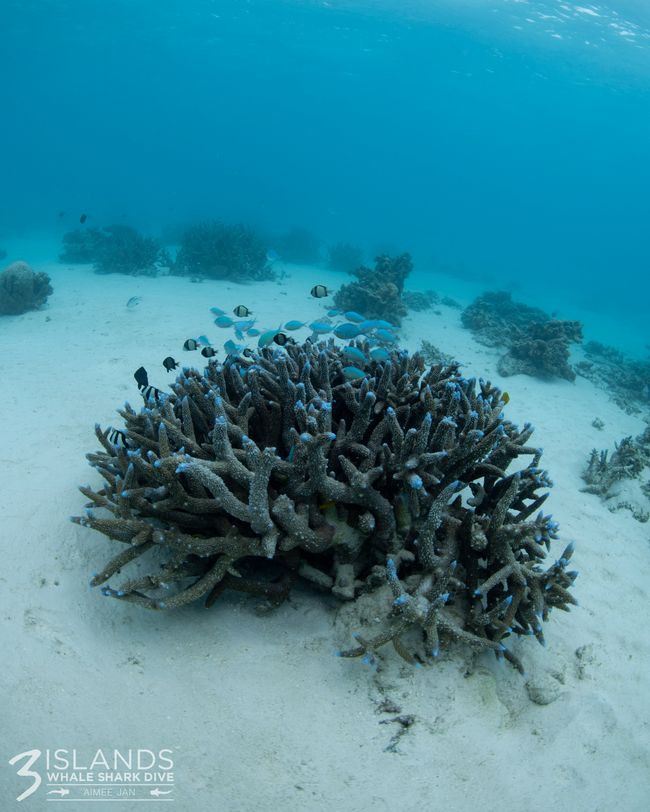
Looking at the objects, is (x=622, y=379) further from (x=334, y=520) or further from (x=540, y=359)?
(x=334, y=520)

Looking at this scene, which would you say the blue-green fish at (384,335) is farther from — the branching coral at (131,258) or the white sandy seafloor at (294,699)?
the branching coral at (131,258)

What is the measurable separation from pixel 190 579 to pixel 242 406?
5.08ft

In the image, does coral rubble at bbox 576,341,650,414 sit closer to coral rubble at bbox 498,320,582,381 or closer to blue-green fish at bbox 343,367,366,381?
coral rubble at bbox 498,320,582,381

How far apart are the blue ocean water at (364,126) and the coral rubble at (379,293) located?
1642 cm

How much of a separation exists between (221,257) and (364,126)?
13155 centimetres

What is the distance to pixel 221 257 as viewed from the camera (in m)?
20.3

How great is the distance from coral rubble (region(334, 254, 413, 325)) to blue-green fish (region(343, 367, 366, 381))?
11629 millimetres

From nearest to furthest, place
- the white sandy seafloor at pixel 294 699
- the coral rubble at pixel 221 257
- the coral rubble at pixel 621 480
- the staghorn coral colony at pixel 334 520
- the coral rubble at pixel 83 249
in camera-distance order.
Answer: the white sandy seafloor at pixel 294 699
the staghorn coral colony at pixel 334 520
the coral rubble at pixel 621 480
the coral rubble at pixel 221 257
the coral rubble at pixel 83 249

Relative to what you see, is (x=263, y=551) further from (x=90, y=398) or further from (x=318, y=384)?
(x=90, y=398)

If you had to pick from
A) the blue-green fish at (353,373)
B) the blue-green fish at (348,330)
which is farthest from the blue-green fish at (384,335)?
the blue-green fish at (353,373)

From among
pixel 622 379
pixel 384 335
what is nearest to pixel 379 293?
pixel 384 335

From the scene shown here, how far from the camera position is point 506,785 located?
276 centimetres

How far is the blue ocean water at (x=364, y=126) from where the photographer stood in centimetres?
4609

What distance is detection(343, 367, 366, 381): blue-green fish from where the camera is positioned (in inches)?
178
